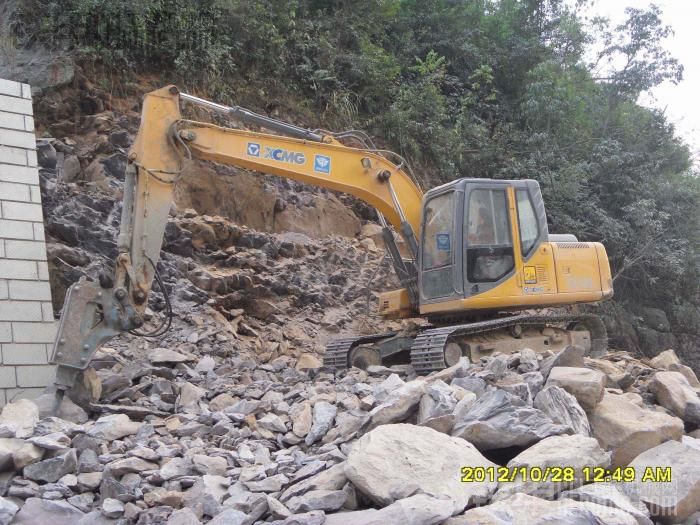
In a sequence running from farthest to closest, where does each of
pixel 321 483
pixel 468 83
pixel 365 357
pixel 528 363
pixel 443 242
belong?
pixel 468 83 → pixel 365 357 → pixel 443 242 → pixel 528 363 → pixel 321 483

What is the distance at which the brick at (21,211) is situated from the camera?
21.3 feet

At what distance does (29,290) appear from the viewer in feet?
21.3

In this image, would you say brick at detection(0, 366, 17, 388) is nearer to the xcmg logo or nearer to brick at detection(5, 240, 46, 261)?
brick at detection(5, 240, 46, 261)

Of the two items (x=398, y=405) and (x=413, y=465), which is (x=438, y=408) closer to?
(x=398, y=405)

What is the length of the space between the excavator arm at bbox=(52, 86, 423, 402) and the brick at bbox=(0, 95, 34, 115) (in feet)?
3.76

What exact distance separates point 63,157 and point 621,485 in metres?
8.83

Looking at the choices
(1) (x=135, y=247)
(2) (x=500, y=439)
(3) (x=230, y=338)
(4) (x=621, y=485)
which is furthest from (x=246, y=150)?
(4) (x=621, y=485)

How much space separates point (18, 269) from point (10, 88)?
1.76 metres

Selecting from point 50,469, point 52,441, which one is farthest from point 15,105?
point 50,469

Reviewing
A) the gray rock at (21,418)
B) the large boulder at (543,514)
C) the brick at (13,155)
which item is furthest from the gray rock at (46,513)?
the brick at (13,155)

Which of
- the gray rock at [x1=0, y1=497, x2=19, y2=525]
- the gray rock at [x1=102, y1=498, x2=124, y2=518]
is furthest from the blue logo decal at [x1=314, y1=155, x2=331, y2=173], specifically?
the gray rock at [x1=0, y1=497, x2=19, y2=525]

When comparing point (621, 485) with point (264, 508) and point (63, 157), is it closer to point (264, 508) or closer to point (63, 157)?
point (264, 508)

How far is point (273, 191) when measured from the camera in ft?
40.6

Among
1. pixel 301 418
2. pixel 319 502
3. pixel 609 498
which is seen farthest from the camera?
pixel 301 418
